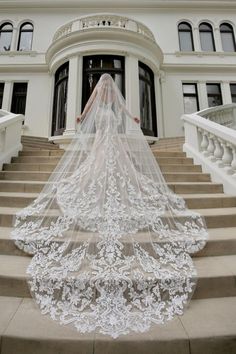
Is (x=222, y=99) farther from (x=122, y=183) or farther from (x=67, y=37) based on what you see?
(x=122, y=183)

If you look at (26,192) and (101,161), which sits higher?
(101,161)

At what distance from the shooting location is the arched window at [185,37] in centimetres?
1187

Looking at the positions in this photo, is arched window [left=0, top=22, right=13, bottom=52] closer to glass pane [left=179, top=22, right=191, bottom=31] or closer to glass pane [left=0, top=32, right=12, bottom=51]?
glass pane [left=0, top=32, right=12, bottom=51]

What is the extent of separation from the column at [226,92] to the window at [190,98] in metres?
1.29

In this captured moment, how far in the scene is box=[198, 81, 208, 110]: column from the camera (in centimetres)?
1094

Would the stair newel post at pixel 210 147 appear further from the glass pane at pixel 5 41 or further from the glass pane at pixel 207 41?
the glass pane at pixel 5 41

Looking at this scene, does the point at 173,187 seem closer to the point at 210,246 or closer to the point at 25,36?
the point at 210,246

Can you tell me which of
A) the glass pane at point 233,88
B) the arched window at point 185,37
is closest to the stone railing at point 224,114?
the glass pane at point 233,88

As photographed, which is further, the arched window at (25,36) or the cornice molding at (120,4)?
the cornice molding at (120,4)

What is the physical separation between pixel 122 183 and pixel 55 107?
8.00 metres

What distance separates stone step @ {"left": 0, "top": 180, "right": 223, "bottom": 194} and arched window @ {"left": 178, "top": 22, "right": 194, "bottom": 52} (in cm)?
1043

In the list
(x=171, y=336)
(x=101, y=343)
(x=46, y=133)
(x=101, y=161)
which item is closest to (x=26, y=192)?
(x=101, y=161)

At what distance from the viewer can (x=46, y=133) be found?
9961mm

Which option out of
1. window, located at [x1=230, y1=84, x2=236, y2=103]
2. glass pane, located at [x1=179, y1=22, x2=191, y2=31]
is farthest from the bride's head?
glass pane, located at [x1=179, y1=22, x2=191, y2=31]
